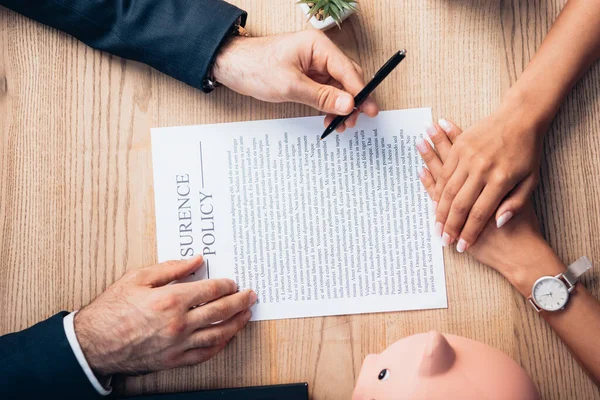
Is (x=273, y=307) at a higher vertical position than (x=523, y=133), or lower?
lower

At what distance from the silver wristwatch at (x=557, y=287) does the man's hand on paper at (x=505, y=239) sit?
0.01 metres

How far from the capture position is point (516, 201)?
27.3 inches

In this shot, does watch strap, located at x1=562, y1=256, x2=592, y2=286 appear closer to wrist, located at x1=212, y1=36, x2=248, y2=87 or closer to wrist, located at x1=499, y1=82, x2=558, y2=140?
wrist, located at x1=499, y1=82, x2=558, y2=140

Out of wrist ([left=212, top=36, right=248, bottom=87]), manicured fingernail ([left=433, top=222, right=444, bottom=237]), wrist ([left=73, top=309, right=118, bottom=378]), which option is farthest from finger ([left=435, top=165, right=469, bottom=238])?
wrist ([left=73, top=309, right=118, bottom=378])

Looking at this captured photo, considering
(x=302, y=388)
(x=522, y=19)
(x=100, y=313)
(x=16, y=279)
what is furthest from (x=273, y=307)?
(x=522, y=19)

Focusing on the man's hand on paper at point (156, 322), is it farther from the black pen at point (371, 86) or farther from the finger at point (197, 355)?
the black pen at point (371, 86)

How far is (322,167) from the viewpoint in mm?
754

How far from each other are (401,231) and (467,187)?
0.12m

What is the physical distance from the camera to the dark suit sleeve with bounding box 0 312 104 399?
0.69 metres

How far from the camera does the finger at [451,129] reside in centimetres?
73

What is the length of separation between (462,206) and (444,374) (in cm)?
25

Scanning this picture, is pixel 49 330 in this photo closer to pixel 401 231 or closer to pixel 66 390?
pixel 66 390

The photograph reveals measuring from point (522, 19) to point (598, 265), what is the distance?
1.24 ft

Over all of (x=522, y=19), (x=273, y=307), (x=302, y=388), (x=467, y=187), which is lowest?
(x=302, y=388)
